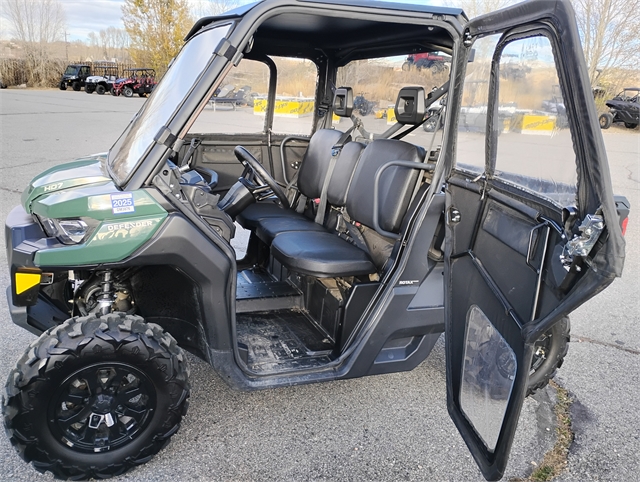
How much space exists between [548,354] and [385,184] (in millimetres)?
1337

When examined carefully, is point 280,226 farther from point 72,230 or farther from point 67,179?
point 72,230

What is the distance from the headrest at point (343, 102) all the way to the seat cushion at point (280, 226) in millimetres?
836

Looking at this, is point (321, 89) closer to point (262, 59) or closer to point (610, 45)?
point (262, 59)

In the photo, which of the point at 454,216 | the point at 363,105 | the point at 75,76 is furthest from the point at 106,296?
the point at 75,76

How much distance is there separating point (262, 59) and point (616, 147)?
14.6m

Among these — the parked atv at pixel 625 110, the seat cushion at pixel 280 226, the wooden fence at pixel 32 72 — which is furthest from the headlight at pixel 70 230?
the wooden fence at pixel 32 72

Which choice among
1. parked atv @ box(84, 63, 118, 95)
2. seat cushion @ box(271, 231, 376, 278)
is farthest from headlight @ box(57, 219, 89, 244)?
parked atv @ box(84, 63, 118, 95)

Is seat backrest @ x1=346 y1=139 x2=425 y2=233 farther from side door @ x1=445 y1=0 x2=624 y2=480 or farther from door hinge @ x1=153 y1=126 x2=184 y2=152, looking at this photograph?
door hinge @ x1=153 y1=126 x2=184 y2=152

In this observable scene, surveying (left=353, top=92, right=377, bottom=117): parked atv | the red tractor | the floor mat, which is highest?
the red tractor

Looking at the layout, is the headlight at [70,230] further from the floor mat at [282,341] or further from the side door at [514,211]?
the side door at [514,211]

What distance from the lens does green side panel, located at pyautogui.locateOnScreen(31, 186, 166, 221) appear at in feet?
7.18

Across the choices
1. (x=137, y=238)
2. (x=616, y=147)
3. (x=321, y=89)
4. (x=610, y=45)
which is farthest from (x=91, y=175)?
(x=610, y=45)

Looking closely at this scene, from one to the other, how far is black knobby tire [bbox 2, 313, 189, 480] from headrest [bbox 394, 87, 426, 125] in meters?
1.76

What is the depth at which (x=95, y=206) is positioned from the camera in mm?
2186
